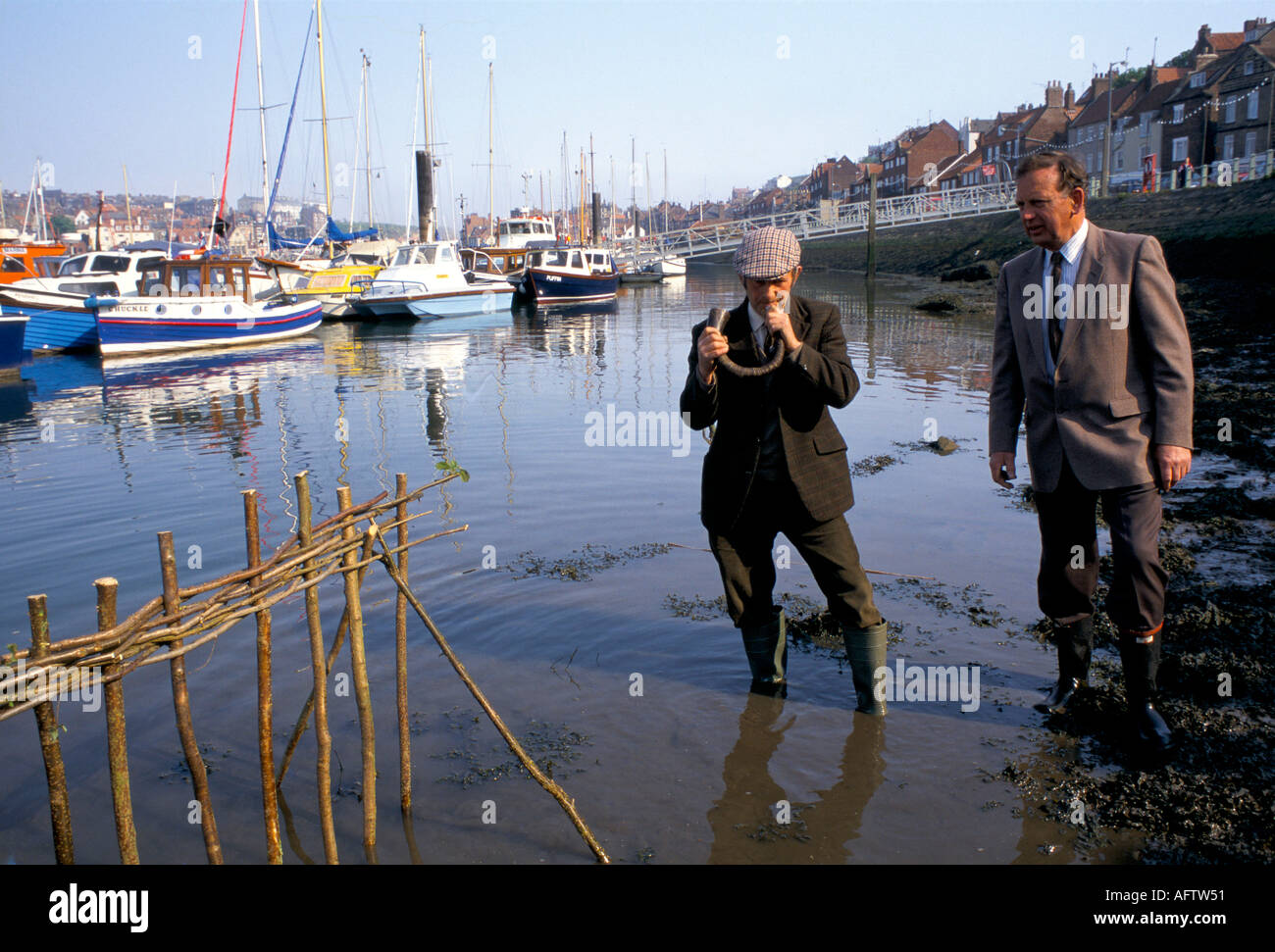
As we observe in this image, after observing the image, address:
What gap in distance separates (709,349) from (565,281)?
123ft

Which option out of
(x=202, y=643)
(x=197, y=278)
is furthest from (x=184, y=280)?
(x=202, y=643)

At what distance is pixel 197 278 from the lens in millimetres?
25906

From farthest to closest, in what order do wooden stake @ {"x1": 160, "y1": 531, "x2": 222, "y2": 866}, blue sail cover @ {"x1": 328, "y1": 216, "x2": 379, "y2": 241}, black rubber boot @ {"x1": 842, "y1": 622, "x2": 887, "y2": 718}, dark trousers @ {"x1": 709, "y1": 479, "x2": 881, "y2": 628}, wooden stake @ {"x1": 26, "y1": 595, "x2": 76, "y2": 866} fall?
blue sail cover @ {"x1": 328, "y1": 216, "x2": 379, "y2": 241}
black rubber boot @ {"x1": 842, "y1": 622, "x2": 887, "y2": 718}
dark trousers @ {"x1": 709, "y1": 479, "x2": 881, "y2": 628}
wooden stake @ {"x1": 160, "y1": 531, "x2": 222, "y2": 866}
wooden stake @ {"x1": 26, "y1": 595, "x2": 76, "y2": 866}

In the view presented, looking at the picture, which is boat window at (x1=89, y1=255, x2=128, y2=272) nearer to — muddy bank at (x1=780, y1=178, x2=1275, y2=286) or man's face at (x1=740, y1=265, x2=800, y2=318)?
muddy bank at (x1=780, y1=178, x2=1275, y2=286)

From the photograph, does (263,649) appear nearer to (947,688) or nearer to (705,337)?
(705,337)

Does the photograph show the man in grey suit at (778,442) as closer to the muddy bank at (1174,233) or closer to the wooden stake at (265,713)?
the wooden stake at (265,713)

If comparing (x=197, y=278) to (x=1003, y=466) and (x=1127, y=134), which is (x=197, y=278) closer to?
(x=1003, y=466)

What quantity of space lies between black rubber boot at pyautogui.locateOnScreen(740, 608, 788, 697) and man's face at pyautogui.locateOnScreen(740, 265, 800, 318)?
1511 millimetres

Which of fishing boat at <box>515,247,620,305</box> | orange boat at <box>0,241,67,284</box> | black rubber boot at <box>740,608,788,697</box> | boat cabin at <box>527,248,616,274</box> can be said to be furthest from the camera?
boat cabin at <box>527,248,616,274</box>

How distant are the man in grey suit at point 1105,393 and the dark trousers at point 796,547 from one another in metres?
0.84

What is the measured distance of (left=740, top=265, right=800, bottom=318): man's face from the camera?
3.83 metres

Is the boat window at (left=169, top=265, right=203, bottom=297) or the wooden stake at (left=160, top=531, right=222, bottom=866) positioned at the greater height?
the boat window at (left=169, top=265, right=203, bottom=297)

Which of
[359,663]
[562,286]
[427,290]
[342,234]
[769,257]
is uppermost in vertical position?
[342,234]

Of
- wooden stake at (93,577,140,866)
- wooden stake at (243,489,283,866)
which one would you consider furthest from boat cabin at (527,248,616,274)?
wooden stake at (93,577,140,866)
